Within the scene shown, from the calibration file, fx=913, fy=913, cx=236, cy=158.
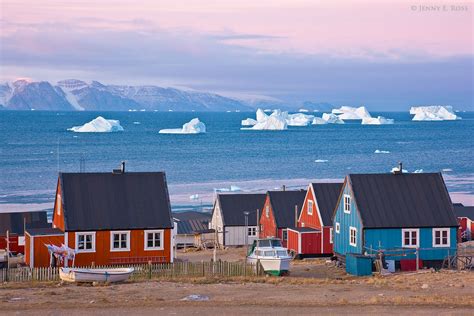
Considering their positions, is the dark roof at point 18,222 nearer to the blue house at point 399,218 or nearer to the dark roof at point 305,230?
the dark roof at point 305,230

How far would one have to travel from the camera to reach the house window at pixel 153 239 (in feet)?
146

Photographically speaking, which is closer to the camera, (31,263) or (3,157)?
(31,263)

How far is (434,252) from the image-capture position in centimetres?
4547

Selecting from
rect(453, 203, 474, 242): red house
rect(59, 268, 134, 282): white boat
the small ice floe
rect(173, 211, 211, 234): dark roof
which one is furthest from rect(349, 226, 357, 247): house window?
rect(173, 211, 211, 234): dark roof

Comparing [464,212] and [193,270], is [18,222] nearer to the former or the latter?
[193,270]

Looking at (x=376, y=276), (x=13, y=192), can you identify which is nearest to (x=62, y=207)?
(x=376, y=276)

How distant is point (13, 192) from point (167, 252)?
73265 millimetres

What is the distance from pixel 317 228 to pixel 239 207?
11.6m

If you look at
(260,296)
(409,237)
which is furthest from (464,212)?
(260,296)

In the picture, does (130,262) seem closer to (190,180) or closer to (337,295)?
(337,295)

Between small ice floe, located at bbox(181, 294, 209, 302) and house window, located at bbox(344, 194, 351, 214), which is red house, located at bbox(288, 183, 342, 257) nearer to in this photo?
house window, located at bbox(344, 194, 351, 214)

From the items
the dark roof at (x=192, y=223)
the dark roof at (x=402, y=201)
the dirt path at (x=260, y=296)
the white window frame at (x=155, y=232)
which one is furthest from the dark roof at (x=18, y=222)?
the dark roof at (x=402, y=201)

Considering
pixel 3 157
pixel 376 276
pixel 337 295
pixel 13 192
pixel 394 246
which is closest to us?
pixel 337 295

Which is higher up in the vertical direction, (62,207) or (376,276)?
(62,207)
